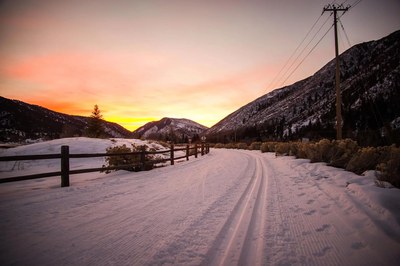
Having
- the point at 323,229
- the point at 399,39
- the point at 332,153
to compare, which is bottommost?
the point at 323,229

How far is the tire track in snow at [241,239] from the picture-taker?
251 centimetres

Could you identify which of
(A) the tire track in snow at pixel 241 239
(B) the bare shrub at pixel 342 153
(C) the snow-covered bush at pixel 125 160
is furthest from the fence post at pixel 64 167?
(B) the bare shrub at pixel 342 153

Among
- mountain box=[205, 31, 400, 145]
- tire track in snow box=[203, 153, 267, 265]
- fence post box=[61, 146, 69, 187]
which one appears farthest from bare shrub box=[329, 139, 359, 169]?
fence post box=[61, 146, 69, 187]

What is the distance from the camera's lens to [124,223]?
3631mm

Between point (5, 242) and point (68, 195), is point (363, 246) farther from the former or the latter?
point (68, 195)

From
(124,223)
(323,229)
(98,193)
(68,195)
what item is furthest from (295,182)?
(68,195)

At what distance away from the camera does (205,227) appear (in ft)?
11.2

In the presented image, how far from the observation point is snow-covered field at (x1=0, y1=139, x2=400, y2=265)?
2568mm

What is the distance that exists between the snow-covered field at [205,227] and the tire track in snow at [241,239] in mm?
13

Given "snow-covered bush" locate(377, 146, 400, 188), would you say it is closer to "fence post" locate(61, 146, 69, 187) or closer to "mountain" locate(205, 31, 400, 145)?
"mountain" locate(205, 31, 400, 145)

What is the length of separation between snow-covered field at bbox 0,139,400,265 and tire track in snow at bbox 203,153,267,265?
1cm

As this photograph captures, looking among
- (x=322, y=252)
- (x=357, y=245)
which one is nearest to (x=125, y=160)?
(x=322, y=252)

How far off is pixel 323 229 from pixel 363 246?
0.61 meters

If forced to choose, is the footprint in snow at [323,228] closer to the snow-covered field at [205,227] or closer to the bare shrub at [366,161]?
the snow-covered field at [205,227]
